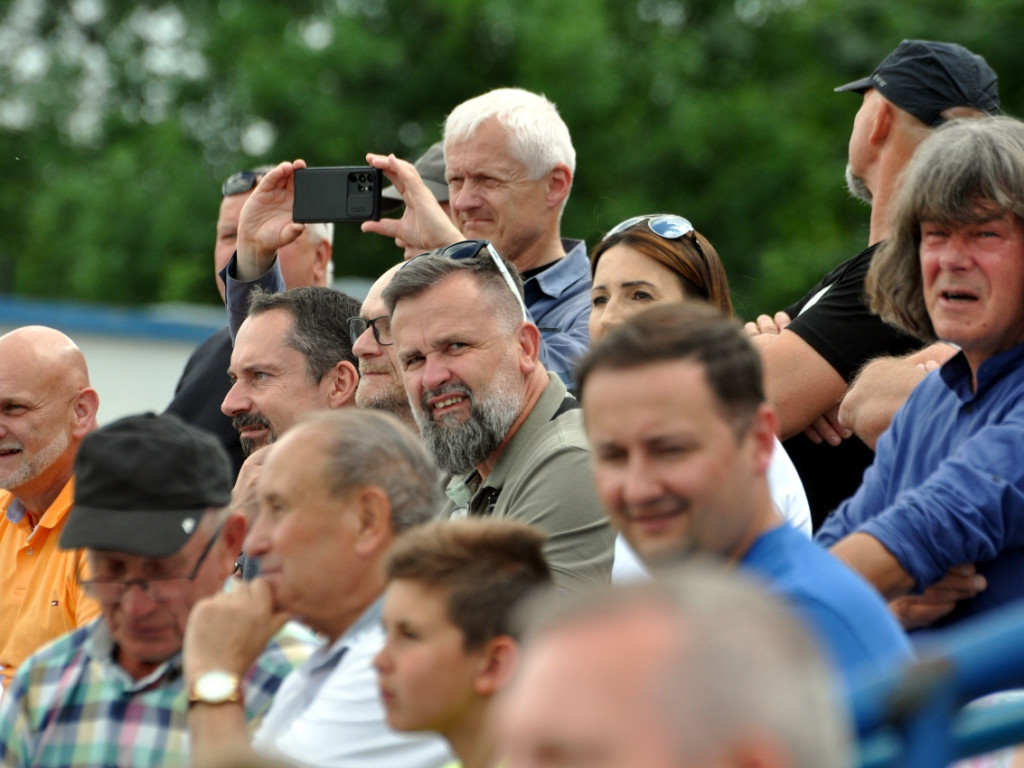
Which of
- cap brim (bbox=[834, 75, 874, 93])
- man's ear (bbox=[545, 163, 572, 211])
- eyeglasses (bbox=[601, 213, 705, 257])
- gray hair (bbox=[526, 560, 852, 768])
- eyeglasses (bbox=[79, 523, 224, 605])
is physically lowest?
eyeglasses (bbox=[79, 523, 224, 605])

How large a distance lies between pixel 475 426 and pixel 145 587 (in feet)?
3.60

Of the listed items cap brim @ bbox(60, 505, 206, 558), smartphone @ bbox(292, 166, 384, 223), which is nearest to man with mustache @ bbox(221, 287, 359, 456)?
smartphone @ bbox(292, 166, 384, 223)

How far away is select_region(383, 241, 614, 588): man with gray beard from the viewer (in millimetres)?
3824

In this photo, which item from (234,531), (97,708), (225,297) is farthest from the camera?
(225,297)

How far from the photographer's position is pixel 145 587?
3.03 meters

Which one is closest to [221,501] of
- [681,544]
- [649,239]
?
[681,544]

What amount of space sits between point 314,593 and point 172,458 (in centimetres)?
46

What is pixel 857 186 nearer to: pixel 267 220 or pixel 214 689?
pixel 267 220

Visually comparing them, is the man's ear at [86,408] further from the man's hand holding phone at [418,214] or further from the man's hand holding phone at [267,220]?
the man's hand holding phone at [418,214]

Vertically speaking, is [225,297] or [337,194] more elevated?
[337,194]

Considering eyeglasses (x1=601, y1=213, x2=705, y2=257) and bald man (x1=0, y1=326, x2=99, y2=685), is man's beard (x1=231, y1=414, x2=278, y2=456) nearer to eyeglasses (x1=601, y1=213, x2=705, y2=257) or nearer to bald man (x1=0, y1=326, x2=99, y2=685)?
bald man (x1=0, y1=326, x2=99, y2=685)

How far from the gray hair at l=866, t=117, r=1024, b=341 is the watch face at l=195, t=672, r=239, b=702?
1.66m

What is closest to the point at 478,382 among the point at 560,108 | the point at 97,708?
the point at 97,708

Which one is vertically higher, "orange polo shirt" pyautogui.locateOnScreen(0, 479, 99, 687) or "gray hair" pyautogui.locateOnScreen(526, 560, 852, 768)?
"gray hair" pyautogui.locateOnScreen(526, 560, 852, 768)
